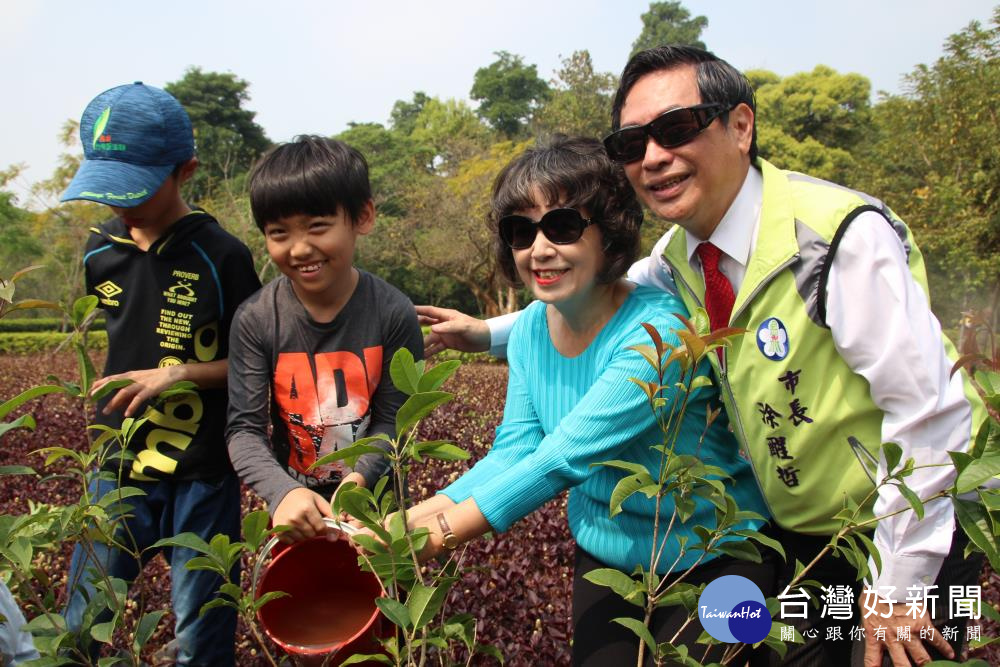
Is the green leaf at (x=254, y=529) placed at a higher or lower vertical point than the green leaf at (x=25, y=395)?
lower

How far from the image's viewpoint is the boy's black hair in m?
1.76

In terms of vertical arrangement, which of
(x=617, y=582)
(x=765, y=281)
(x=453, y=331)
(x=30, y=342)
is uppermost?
(x=765, y=281)

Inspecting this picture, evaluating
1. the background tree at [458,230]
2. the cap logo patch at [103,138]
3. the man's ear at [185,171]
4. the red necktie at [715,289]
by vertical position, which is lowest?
the red necktie at [715,289]

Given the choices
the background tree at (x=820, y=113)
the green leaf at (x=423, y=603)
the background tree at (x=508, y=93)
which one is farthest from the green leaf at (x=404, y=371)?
the background tree at (x=508, y=93)

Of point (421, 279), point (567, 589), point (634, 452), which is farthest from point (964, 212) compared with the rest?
point (421, 279)

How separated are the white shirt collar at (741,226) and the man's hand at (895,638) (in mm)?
701

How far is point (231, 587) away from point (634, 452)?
0.82 m

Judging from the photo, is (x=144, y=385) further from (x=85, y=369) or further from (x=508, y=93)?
(x=508, y=93)

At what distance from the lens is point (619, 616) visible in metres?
1.58

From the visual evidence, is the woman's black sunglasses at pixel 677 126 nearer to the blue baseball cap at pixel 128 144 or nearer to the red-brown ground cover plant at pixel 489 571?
the red-brown ground cover plant at pixel 489 571

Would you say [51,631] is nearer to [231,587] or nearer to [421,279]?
[231,587]

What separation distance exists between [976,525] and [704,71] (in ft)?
3.32

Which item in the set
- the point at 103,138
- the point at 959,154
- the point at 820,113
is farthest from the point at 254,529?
the point at 820,113

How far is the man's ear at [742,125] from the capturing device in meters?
1.62
